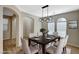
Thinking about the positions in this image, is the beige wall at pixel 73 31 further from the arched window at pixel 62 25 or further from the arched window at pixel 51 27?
the arched window at pixel 51 27

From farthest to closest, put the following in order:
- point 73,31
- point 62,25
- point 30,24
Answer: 1. point 30,24
2. point 62,25
3. point 73,31

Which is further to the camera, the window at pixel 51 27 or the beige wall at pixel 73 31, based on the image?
the window at pixel 51 27

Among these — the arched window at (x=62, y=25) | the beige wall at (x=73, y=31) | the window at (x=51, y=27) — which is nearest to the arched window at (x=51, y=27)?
the window at (x=51, y=27)

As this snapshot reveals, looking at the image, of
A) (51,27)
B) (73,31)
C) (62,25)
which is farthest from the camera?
(51,27)

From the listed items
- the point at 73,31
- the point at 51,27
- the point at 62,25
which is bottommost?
the point at 73,31

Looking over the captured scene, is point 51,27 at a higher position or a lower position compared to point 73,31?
higher

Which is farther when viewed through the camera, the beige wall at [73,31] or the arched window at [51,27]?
the arched window at [51,27]

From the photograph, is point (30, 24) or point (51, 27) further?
point (30, 24)

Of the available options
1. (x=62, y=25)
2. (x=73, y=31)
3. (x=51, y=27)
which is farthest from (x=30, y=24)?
(x=73, y=31)

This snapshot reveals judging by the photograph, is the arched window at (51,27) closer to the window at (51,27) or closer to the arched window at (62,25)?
the window at (51,27)

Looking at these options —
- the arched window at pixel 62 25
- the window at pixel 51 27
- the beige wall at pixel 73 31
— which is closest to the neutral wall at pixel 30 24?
the window at pixel 51 27

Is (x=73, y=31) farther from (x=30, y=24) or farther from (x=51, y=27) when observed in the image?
(x=30, y=24)

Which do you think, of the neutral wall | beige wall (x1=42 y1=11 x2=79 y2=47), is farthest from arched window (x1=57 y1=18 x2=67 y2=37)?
the neutral wall

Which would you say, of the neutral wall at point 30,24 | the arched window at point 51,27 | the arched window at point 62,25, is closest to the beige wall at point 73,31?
the arched window at point 62,25
